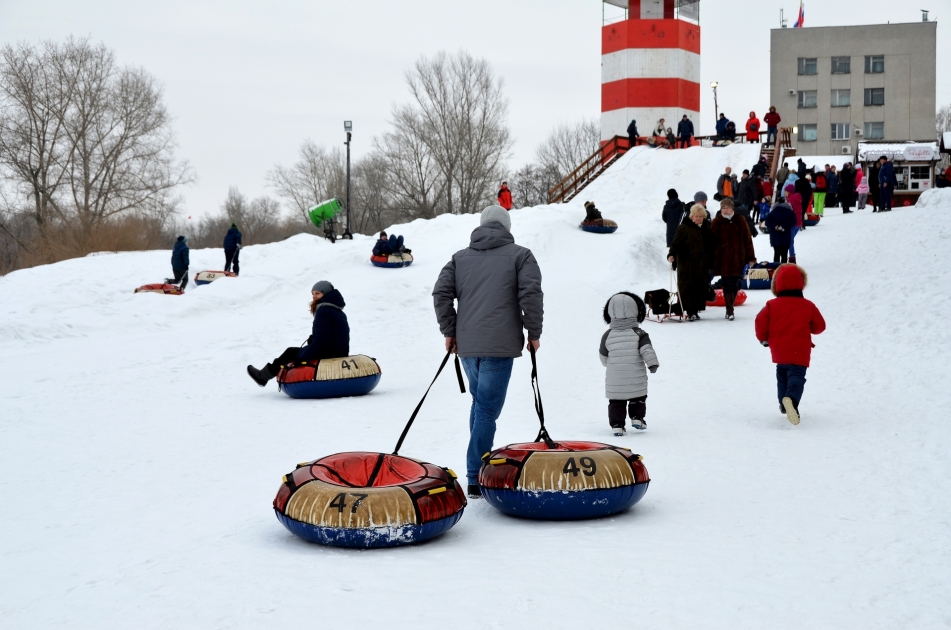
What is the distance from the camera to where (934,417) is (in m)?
7.46

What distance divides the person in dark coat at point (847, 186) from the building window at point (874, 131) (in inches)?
1345

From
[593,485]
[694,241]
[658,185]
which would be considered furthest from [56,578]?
[658,185]

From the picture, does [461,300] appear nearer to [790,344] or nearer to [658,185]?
[790,344]

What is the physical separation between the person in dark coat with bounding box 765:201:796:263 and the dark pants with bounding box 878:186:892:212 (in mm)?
10043

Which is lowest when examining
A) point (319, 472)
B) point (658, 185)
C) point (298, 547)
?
point (298, 547)

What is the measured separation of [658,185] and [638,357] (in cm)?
2600

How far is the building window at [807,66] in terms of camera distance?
58.3m

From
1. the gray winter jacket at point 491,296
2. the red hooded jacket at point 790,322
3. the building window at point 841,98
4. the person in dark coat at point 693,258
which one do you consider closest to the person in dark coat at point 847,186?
the person in dark coat at point 693,258

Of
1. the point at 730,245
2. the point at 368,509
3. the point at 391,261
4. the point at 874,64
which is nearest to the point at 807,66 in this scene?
the point at 874,64

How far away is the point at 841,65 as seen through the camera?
190 ft

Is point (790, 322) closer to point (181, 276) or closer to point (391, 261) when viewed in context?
point (391, 261)

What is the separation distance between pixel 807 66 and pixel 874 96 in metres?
4.43

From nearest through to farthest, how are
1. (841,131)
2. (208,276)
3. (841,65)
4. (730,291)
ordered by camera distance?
(730,291)
(208,276)
(841,65)
(841,131)

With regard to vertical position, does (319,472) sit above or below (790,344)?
below
